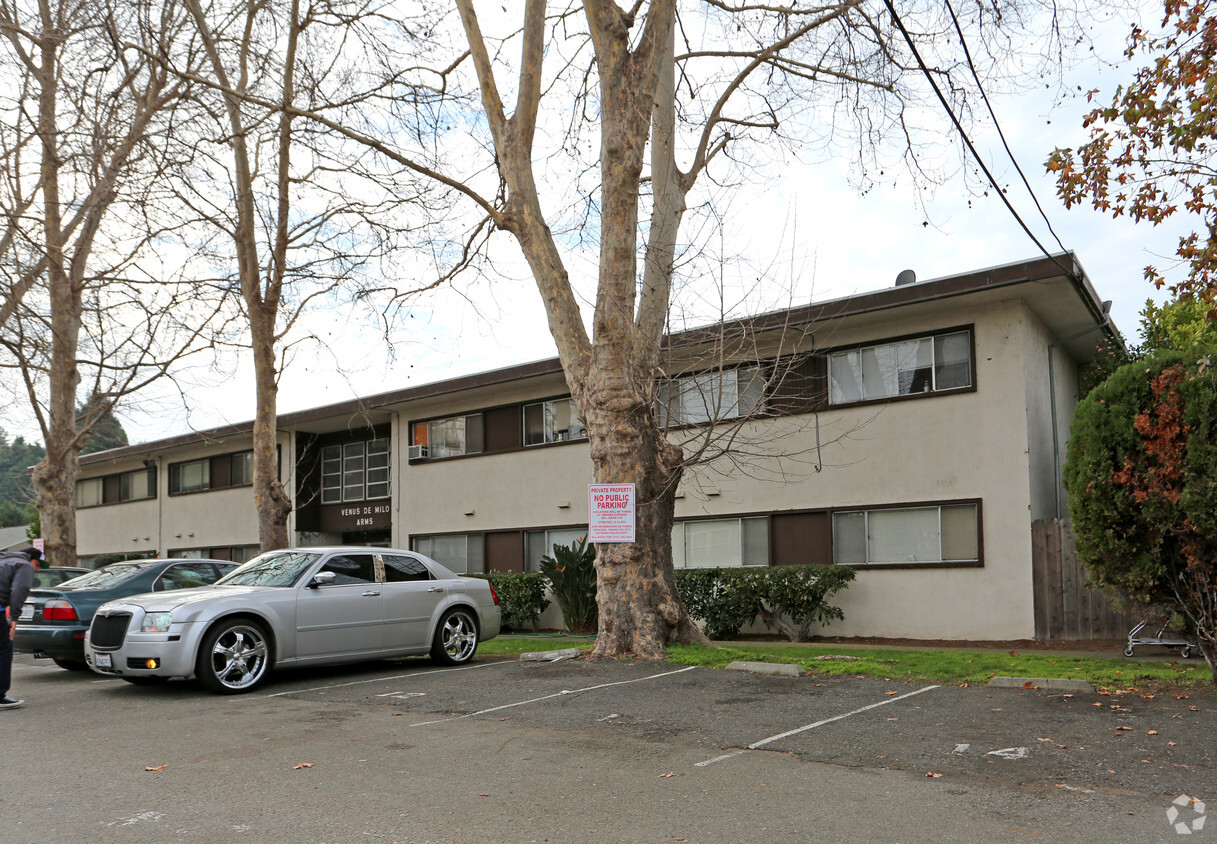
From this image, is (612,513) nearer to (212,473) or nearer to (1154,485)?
(1154,485)

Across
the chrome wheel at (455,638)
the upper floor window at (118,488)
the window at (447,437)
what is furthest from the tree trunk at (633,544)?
the upper floor window at (118,488)

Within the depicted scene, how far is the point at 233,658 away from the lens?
A: 1028 centimetres

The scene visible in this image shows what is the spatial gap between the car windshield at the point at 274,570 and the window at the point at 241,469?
1861cm

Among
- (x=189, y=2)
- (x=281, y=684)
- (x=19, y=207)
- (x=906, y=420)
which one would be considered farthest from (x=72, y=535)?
(x=906, y=420)

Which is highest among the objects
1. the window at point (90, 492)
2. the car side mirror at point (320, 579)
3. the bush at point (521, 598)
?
the window at point (90, 492)

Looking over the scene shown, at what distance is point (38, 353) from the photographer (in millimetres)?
20344

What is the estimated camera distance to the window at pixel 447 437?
74.4ft

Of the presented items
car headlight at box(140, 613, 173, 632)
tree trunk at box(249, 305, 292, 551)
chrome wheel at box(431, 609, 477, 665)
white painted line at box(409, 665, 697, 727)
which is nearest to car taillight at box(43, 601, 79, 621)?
car headlight at box(140, 613, 173, 632)

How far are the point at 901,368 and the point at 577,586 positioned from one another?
7019 millimetres

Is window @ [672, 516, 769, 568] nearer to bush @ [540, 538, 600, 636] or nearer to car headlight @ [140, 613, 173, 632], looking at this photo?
bush @ [540, 538, 600, 636]

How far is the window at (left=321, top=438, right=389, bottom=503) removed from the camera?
86.5 ft

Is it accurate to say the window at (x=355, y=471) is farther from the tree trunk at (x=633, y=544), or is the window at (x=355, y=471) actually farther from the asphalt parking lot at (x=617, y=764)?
the asphalt parking lot at (x=617, y=764)

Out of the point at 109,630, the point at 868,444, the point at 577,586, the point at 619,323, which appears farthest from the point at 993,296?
the point at 109,630

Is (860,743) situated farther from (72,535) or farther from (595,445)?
(72,535)
